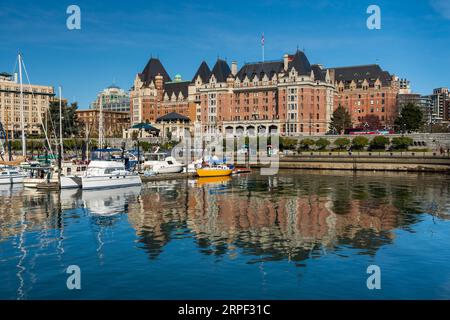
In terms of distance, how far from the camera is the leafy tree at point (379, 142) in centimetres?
10262

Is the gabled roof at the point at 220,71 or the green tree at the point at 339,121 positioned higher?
the gabled roof at the point at 220,71

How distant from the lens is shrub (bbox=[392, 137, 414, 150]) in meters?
99.2

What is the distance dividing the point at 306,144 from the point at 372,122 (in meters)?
39.6

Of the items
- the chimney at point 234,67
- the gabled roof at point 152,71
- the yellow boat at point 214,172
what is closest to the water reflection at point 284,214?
the yellow boat at point 214,172

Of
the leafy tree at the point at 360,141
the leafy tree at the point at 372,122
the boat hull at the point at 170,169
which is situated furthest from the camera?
the leafy tree at the point at 372,122

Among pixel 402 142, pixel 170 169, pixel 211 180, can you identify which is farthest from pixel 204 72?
pixel 211 180

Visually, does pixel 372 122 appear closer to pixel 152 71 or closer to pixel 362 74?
pixel 362 74

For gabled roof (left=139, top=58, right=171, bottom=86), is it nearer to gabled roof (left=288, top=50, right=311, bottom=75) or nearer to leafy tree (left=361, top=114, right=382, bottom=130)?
gabled roof (left=288, top=50, right=311, bottom=75)

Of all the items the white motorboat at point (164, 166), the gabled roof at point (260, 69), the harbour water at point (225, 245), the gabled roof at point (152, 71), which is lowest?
the harbour water at point (225, 245)

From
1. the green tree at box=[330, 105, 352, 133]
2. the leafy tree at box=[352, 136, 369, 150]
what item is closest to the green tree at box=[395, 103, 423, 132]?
the green tree at box=[330, 105, 352, 133]

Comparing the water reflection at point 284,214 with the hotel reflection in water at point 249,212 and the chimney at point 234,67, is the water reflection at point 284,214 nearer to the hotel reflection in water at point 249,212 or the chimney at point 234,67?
the hotel reflection in water at point 249,212

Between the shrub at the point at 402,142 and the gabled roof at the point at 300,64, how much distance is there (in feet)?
118

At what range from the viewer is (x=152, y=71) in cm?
16938
